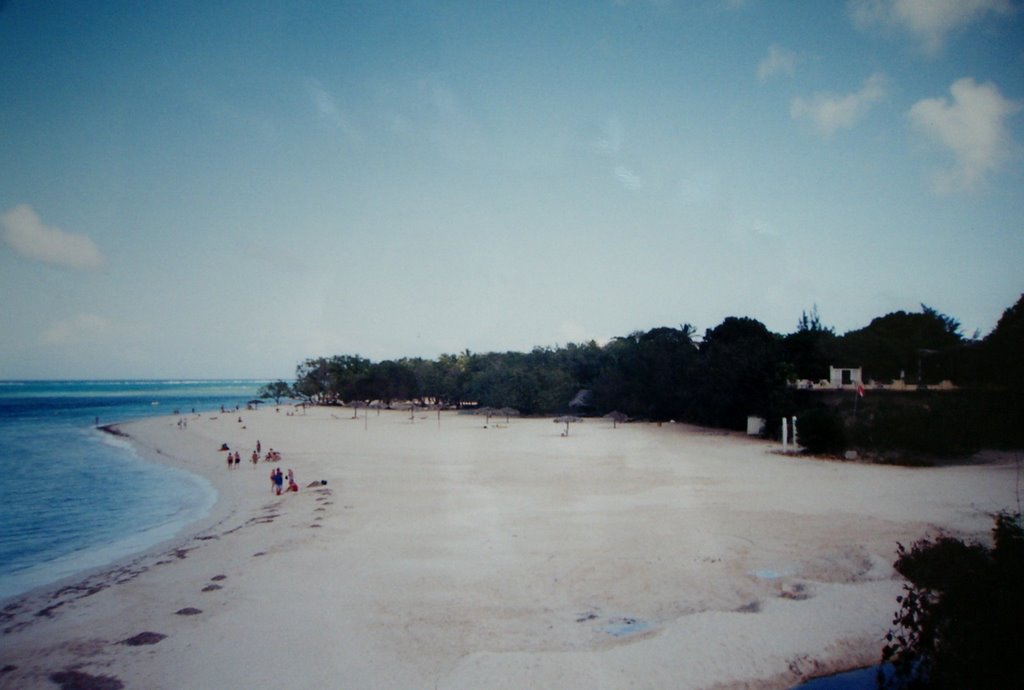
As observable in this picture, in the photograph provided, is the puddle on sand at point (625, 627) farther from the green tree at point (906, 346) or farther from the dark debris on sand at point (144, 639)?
the green tree at point (906, 346)

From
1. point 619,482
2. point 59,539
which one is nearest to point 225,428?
point 59,539

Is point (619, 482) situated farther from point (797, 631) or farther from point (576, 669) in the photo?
point (576, 669)

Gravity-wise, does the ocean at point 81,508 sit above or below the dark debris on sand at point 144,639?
below

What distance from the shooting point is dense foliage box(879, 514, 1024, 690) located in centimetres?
526

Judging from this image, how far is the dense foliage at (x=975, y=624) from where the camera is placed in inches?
207

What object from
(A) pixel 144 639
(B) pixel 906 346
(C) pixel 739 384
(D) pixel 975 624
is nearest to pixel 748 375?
(C) pixel 739 384

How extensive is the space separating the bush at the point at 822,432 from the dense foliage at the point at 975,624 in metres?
23.8

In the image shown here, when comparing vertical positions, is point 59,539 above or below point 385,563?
below

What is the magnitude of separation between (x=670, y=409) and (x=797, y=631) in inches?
1687

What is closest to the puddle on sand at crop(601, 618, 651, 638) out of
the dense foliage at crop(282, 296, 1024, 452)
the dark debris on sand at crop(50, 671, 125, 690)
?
the dark debris on sand at crop(50, 671, 125, 690)

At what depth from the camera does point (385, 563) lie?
13039 mm

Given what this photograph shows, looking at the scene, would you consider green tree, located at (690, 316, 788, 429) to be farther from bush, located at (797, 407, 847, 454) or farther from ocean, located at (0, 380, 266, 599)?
ocean, located at (0, 380, 266, 599)

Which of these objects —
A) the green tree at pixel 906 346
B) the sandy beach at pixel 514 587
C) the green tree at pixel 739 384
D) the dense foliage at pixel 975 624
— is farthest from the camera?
the green tree at pixel 906 346

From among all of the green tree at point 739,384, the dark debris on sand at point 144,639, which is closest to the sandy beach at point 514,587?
the dark debris on sand at point 144,639
